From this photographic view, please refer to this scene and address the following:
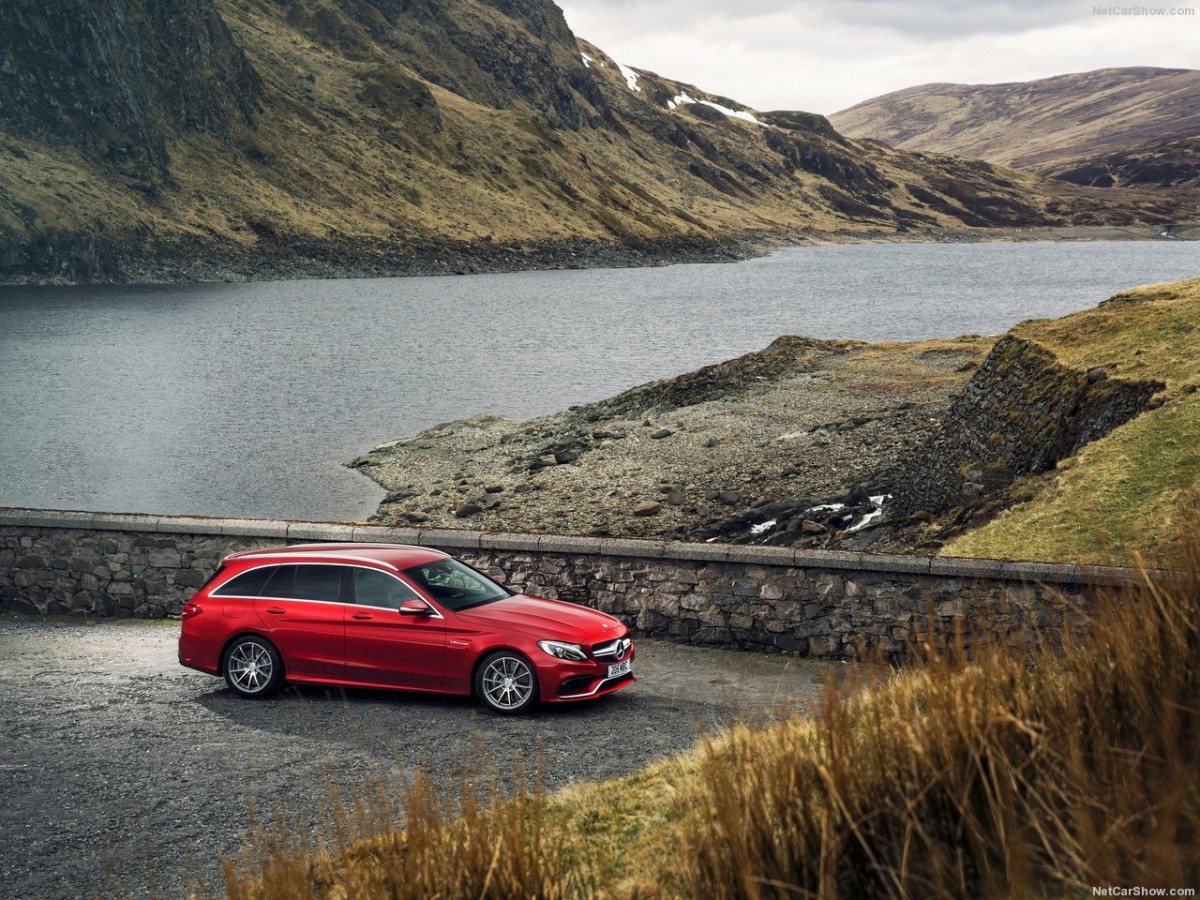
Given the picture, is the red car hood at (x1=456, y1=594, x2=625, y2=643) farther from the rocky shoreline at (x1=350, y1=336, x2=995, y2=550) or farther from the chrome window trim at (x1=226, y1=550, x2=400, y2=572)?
the rocky shoreline at (x1=350, y1=336, x2=995, y2=550)

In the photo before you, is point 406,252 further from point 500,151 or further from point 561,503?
point 561,503

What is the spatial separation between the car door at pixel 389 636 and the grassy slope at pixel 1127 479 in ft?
28.9

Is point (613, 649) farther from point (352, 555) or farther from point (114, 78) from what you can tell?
point (114, 78)

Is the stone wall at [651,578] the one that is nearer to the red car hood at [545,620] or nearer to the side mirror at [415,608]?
the red car hood at [545,620]

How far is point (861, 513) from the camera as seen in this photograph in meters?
26.3

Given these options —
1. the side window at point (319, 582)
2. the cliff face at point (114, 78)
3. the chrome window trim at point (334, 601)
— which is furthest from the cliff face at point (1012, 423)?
the cliff face at point (114, 78)

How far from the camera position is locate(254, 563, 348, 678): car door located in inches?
516

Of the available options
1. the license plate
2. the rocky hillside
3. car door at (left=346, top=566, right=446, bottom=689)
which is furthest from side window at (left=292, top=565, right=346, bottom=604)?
the rocky hillside

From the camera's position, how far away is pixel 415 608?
1274cm

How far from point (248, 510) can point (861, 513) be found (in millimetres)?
20593

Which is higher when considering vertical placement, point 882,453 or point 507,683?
point 882,453

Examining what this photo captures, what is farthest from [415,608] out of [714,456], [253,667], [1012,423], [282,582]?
[714,456]

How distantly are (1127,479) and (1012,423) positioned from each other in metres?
5.63

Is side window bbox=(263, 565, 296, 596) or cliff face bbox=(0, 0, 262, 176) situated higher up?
cliff face bbox=(0, 0, 262, 176)
